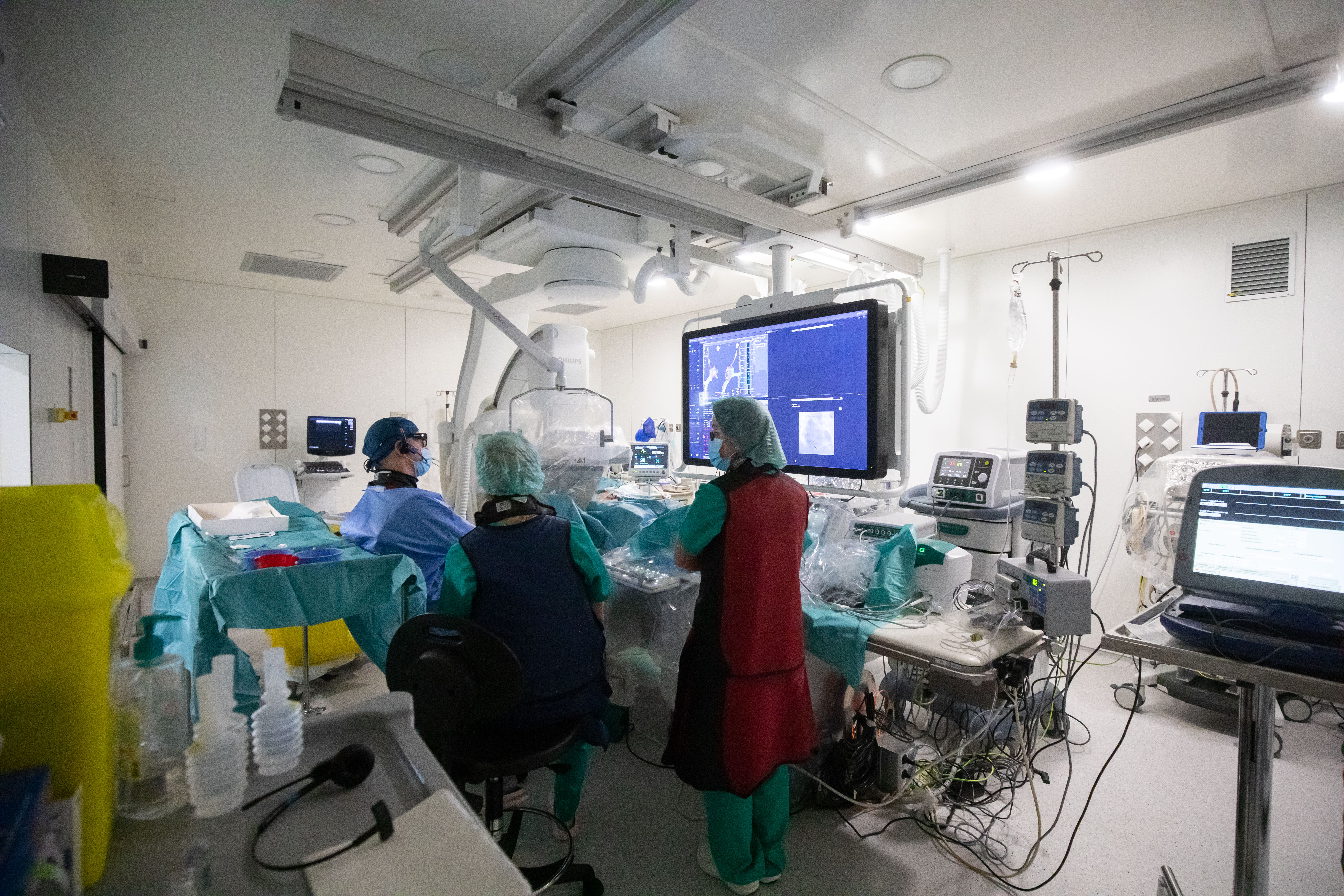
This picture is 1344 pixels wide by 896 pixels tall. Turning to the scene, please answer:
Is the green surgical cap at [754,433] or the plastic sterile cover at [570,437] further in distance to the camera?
the plastic sterile cover at [570,437]

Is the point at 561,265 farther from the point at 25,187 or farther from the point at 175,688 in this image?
the point at 175,688

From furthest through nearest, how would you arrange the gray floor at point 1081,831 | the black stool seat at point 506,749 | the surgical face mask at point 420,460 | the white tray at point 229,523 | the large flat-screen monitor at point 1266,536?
the surgical face mask at point 420,460 < the white tray at point 229,523 < the gray floor at point 1081,831 < the black stool seat at point 506,749 < the large flat-screen monitor at point 1266,536

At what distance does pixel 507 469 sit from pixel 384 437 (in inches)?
42.8

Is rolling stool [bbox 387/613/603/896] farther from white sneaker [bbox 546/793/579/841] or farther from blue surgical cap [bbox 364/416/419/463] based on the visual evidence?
blue surgical cap [bbox 364/416/419/463]

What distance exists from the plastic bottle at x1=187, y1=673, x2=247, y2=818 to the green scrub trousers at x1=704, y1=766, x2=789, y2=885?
4.36ft

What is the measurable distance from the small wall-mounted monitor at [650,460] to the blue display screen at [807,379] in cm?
98

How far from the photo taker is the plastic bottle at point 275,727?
0.81 meters

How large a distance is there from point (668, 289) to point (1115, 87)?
3.75 m

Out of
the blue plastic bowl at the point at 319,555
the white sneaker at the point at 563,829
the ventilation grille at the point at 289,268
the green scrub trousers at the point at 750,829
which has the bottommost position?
the white sneaker at the point at 563,829

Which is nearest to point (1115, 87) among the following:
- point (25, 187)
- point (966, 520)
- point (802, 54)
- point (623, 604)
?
point (802, 54)

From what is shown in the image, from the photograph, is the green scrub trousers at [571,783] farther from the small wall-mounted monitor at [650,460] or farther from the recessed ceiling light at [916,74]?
the recessed ceiling light at [916,74]

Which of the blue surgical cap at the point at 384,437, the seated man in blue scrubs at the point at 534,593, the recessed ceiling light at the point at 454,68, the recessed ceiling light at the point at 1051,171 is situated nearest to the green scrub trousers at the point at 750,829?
the seated man in blue scrubs at the point at 534,593

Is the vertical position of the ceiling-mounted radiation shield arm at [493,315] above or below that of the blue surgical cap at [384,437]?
above

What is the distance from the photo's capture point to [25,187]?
2338 mm
